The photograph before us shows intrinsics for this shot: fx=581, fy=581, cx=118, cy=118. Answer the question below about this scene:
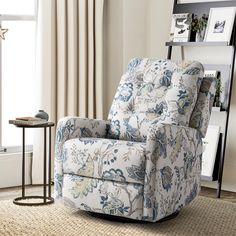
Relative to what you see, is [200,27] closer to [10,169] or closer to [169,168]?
[169,168]

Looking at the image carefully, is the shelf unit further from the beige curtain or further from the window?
the window

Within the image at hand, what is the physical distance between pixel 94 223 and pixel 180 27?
76.8 inches

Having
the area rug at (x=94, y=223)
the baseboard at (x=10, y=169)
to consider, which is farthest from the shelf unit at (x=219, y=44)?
the baseboard at (x=10, y=169)

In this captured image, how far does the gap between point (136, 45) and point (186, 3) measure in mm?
608

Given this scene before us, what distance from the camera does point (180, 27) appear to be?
4730 millimetres

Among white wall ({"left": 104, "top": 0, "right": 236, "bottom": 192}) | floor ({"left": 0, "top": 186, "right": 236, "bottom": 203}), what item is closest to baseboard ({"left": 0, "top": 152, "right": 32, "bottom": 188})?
floor ({"left": 0, "top": 186, "right": 236, "bottom": 203})

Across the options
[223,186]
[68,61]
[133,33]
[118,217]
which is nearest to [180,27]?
[133,33]

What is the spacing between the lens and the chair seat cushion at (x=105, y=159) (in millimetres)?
3301

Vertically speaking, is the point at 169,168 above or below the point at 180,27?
below

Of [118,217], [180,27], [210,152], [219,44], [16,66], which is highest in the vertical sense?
[180,27]

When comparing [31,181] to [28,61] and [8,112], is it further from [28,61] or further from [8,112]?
[28,61]

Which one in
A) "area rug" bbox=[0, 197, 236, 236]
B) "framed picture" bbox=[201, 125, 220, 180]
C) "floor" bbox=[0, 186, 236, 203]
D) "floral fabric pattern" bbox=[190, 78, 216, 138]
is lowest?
"floor" bbox=[0, 186, 236, 203]

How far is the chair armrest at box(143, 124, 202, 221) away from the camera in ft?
10.7

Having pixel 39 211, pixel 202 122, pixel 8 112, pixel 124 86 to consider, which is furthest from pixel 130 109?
pixel 8 112
